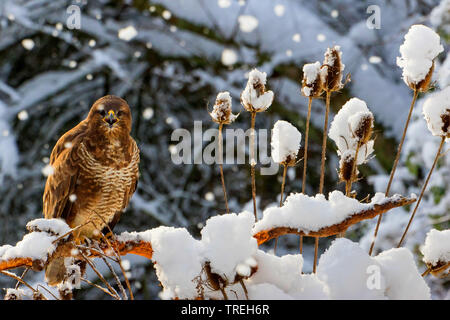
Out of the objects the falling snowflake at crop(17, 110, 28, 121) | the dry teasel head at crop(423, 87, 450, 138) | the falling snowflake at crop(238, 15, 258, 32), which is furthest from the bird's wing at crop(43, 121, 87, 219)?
the falling snowflake at crop(17, 110, 28, 121)

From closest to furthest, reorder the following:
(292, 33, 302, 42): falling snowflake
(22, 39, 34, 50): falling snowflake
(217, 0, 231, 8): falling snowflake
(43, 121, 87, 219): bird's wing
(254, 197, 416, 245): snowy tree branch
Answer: (254, 197, 416, 245): snowy tree branch < (43, 121, 87, 219): bird's wing < (292, 33, 302, 42): falling snowflake < (217, 0, 231, 8): falling snowflake < (22, 39, 34, 50): falling snowflake

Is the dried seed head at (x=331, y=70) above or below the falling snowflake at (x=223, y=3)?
below

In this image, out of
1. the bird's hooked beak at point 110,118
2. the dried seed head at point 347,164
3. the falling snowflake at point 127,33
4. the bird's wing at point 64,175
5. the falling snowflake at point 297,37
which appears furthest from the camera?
the falling snowflake at point 127,33

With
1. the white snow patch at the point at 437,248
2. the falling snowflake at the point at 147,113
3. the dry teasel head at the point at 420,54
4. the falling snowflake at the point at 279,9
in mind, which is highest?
the falling snowflake at the point at 279,9

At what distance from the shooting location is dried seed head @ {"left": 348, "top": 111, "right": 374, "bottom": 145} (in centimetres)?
55

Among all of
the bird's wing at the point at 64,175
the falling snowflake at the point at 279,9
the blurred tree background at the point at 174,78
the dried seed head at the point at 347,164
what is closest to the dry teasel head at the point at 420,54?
the dried seed head at the point at 347,164

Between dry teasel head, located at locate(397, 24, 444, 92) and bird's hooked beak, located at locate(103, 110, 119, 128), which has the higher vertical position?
bird's hooked beak, located at locate(103, 110, 119, 128)

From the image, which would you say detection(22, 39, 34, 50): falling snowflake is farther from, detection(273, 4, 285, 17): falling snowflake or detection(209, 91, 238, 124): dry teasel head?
detection(209, 91, 238, 124): dry teasel head

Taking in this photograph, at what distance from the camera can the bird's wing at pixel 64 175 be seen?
A: 1.20 metres

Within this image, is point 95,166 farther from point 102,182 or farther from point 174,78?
point 174,78

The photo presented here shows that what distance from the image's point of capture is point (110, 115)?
1102 mm

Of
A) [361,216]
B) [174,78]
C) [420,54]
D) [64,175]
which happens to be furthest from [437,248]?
[174,78]

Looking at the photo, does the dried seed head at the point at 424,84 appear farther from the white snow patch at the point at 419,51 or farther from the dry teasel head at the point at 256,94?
the dry teasel head at the point at 256,94

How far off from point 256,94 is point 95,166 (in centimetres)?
64
